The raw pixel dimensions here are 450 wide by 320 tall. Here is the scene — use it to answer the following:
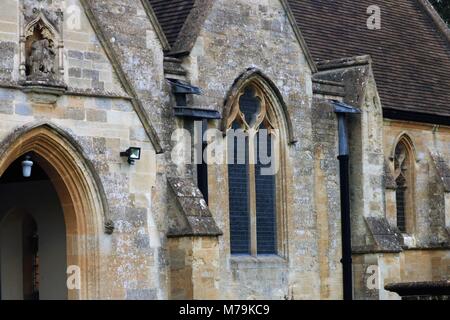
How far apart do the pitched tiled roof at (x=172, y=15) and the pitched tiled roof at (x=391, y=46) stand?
16.9 feet

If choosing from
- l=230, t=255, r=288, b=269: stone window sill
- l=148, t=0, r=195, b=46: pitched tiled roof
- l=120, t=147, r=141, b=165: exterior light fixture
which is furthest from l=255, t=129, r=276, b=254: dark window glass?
l=120, t=147, r=141, b=165: exterior light fixture

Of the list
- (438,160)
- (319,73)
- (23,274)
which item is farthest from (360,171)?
(23,274)

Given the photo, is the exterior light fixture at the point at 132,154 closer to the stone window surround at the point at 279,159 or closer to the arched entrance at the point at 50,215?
the arched entrance at the point at 50,215

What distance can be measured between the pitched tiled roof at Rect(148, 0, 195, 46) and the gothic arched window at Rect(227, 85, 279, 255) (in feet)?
5.66

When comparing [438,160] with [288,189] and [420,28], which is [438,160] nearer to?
[420,28]

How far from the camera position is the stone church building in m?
25.0

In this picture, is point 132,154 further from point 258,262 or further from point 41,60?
point 258,262

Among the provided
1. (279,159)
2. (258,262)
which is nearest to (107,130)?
(258,262)

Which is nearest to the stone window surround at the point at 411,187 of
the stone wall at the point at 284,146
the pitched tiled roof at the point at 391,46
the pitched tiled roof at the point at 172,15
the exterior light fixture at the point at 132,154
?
the pitched tiled roof at the point at 391,46

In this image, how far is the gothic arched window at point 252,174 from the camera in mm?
29672

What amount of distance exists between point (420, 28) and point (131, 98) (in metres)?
15.9

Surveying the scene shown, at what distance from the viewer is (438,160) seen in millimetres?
36906

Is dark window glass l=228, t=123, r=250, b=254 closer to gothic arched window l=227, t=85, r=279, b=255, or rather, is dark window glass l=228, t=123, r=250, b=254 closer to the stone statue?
gothic arched window l=227, t=85, r=279, b=255

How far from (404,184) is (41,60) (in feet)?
46.2
